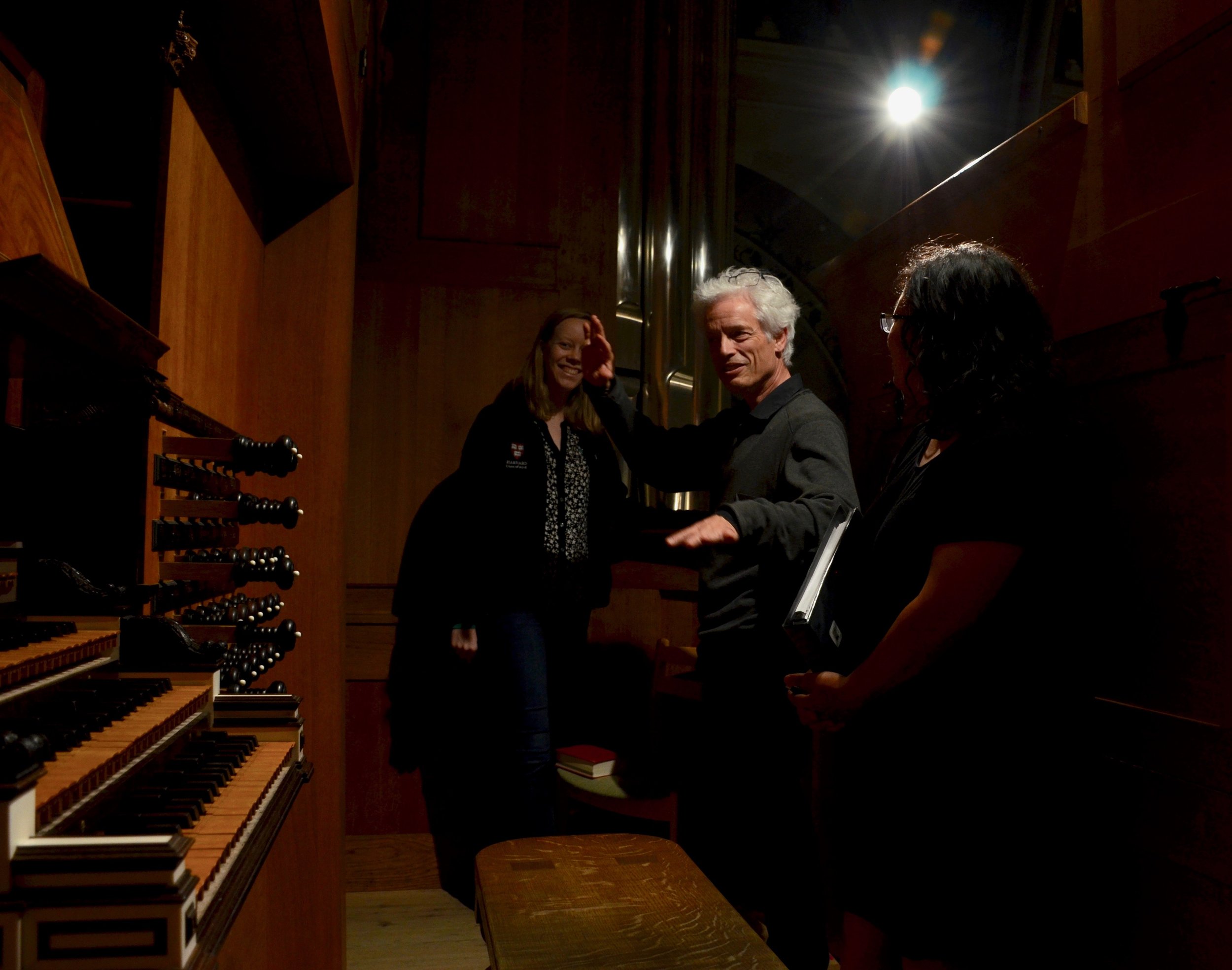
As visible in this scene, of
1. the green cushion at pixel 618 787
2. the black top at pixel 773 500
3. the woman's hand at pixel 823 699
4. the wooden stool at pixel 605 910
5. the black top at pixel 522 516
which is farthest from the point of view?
the black top at pixel 522 516

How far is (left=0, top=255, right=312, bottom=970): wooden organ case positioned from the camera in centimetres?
73

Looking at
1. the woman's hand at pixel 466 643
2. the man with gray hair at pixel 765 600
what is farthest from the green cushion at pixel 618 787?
the woman's hand at pixel 466 643

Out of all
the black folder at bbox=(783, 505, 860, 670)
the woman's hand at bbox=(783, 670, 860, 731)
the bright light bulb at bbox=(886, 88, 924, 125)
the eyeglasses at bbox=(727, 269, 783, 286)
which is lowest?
the woman's hand at bbox=(783, 670, 860, 731)

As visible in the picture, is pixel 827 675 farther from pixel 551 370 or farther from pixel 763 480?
pixel 551 370

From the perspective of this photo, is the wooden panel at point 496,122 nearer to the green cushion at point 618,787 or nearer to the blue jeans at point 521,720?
the blue jeans at point 521,720

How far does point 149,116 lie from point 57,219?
283mm

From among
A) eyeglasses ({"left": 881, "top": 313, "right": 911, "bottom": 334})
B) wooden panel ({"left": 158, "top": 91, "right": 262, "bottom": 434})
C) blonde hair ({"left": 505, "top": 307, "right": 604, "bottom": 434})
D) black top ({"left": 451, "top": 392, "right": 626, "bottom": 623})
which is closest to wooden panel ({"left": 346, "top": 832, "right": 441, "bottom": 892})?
black top ({"left": 451, "top": 392, "right": 626, "bottom": 623})

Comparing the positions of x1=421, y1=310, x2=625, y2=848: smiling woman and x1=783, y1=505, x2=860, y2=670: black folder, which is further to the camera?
x1=421, y1=310, x2=625, y2=848: smiling woman

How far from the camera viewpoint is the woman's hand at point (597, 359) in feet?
8.92

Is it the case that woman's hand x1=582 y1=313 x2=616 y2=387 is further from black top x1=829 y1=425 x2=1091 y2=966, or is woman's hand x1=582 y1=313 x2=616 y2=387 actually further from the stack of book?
black top x1=829 y1=425 x2=1091 y2=966

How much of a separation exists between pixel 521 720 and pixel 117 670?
5.24 feet

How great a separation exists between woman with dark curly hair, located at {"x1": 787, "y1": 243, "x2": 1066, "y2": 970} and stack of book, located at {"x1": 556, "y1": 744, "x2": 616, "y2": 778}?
1.31 meters

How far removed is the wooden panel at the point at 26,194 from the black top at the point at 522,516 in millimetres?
1500

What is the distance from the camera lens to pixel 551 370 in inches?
114
